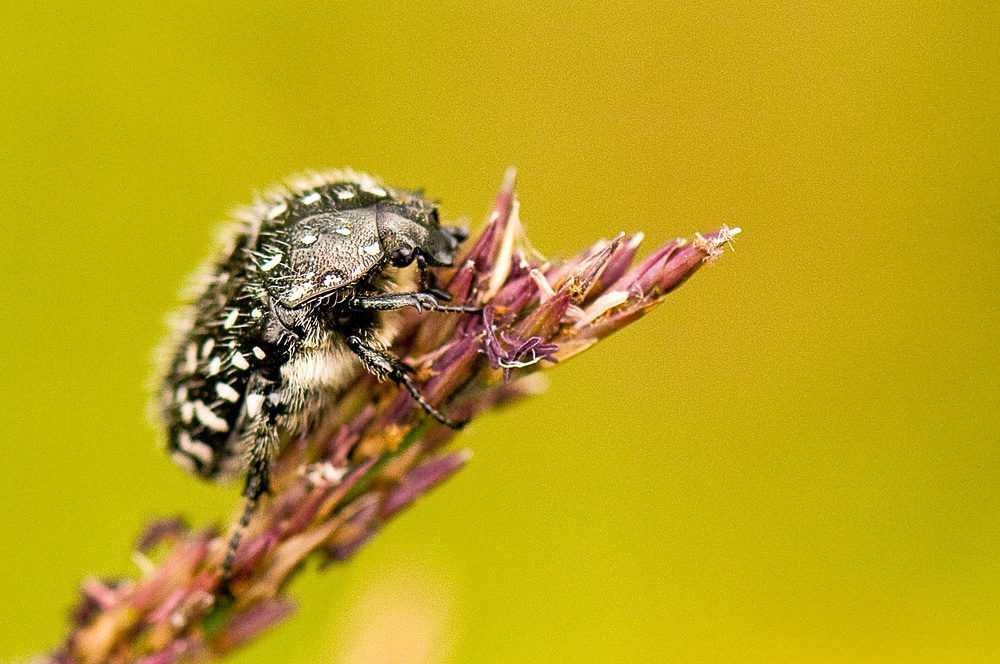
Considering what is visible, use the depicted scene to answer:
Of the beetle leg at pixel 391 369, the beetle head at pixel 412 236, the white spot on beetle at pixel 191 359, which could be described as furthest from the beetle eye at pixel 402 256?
the white spot on beetle at pixel 191 359

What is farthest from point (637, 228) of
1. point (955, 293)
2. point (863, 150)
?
point (955, 293)

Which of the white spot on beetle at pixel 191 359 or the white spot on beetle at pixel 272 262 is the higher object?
the white spot on beetle at pixel 272 262

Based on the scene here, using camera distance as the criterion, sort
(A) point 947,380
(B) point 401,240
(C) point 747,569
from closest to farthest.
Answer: (B) point 401,240
(C) point 747,569
(A) point 947,380

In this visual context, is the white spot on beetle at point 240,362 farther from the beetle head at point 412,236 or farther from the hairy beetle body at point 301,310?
the beetle head at point 412,236

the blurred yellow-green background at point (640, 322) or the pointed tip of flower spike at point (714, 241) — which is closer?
the pointed tip of flower spike at point (714, 241)

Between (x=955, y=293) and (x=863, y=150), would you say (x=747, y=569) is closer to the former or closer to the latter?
(x=955, y=293)

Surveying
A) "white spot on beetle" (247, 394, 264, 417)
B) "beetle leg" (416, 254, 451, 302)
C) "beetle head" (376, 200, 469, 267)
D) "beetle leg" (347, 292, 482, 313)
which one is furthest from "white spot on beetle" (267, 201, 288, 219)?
"white spot on beetle" (247, 394, 264, 417)
